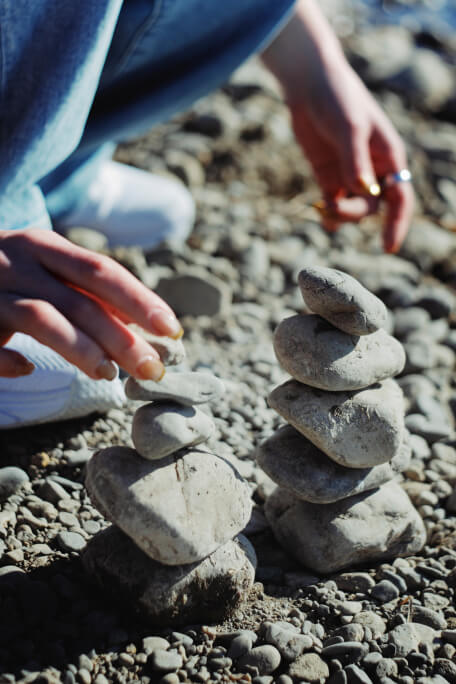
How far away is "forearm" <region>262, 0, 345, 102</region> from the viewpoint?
2879 mm

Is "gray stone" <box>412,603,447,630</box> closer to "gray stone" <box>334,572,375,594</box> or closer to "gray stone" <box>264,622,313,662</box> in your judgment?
"gray stone" <box>334,572,375,594</box>

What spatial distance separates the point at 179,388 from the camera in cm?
163

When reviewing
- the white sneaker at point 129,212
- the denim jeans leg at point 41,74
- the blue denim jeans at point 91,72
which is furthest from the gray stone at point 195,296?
the denim jeans leg at point 41,74

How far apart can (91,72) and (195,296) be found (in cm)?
109

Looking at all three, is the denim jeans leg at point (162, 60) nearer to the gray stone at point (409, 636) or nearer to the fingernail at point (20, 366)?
the fingernail at point (20, 366)

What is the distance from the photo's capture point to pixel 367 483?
72.1 inches

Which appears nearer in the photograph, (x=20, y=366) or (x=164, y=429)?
(x=20, y=366)

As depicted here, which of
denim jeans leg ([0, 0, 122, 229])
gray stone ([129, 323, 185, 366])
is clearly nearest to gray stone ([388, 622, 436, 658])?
gray stone ([129, 323, 185, 366])

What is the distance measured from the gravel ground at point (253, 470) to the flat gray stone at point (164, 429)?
1.13ft

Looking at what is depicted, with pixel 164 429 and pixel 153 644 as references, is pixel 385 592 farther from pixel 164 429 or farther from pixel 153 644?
pixel 164 429

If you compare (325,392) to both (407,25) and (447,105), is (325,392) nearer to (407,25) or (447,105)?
(447,105)

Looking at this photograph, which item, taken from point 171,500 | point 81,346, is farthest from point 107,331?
point 171,500

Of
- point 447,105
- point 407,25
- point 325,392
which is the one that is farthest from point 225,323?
point 407,25

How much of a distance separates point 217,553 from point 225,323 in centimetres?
146
